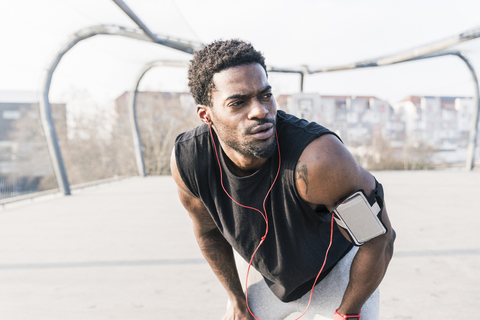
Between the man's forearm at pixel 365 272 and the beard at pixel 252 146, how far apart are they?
1.50 ft

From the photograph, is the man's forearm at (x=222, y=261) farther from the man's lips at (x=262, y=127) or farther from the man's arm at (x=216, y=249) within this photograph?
the man's lips at (x=262, y=127)

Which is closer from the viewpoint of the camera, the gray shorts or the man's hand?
the gray shorts

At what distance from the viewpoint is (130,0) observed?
697 centimetres

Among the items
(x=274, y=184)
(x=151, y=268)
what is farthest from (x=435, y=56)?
(x=274, y=184)

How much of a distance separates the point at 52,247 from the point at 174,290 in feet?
6.09

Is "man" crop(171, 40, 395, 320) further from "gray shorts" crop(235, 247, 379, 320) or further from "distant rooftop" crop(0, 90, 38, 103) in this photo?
"distant rooftop" crop(0, 90, 38, 103)

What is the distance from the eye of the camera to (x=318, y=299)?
54.7 inches

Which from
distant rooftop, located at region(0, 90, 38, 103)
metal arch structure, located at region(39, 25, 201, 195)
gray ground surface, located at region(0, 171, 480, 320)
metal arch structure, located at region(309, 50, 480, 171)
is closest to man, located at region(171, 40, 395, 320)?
gray ground surface, located at region(0, 171, 480, 320)

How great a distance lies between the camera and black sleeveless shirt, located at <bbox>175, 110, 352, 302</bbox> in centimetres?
120

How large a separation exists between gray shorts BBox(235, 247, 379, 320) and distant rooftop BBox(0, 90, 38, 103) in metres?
7.39

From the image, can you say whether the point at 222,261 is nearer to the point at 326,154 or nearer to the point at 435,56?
the point at 326,154

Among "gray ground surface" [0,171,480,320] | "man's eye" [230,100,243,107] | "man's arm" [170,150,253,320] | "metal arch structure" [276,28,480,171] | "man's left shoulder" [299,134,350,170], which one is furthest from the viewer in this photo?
"metal arch structure" [276,28,480,171]

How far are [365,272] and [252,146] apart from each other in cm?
58

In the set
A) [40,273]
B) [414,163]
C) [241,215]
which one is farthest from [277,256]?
[414,163]
